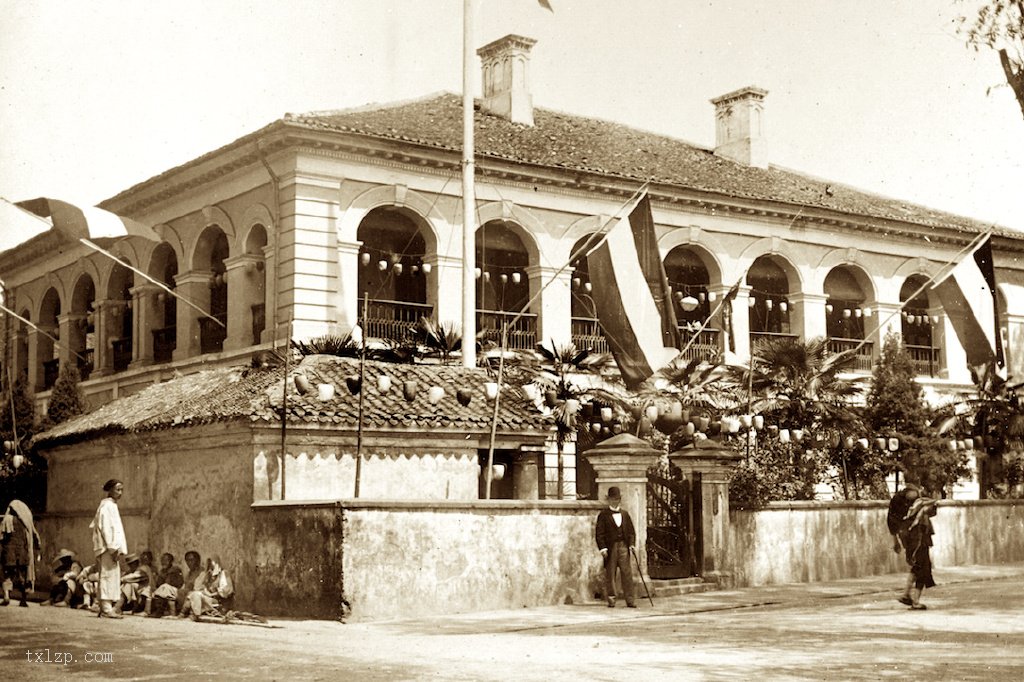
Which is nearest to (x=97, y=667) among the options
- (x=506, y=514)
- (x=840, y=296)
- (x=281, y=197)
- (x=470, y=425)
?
(x=506, y=514)

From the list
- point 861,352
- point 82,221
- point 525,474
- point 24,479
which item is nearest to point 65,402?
point 24,479

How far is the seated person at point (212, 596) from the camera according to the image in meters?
15.5

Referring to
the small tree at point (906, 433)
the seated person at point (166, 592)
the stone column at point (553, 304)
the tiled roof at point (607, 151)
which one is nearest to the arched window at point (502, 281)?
the stone column at point (553, 304)

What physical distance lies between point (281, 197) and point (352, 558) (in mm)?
13497

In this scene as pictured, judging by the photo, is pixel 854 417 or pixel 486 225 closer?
pixel 854 417

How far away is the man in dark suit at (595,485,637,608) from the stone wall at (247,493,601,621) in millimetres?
493

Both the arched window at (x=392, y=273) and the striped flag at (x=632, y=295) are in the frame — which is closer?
the striped flag at (x=632, y=295)

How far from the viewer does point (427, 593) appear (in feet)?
51.3

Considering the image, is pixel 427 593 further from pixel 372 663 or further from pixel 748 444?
pixel 748 444

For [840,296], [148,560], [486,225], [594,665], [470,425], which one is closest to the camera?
[594,665]

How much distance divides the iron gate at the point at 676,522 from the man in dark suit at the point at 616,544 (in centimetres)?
192

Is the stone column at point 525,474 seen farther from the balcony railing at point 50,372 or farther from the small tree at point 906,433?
the balcony railing at point 50,372

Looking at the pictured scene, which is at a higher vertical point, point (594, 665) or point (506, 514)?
point (506, 514)

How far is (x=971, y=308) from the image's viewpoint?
65.4 ft
